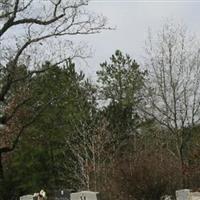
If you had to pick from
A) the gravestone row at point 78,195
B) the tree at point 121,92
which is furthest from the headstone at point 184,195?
the tree at point 121,92

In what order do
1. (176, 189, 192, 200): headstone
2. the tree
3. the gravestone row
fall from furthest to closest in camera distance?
the tree → (176, 189, 192, 200): headstone → the gravestone row

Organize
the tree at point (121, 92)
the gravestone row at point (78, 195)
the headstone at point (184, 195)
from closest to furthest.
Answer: the gravestone row at point (78, 195) → the headstone at point (184, 195) → the tree at point (121, 92)

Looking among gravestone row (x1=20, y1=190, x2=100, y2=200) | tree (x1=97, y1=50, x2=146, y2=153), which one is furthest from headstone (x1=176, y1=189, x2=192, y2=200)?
tree (x1=97, y1=50, x2=146, y2=153)

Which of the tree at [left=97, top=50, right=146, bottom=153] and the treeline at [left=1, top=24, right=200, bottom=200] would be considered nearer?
the treeline at [left=1, top=24, right=200, bottom=200]

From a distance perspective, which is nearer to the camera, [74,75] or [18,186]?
[18,186]

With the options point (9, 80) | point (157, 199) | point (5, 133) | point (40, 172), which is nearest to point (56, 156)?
point (40, 172)

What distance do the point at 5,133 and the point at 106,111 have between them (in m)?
15.4

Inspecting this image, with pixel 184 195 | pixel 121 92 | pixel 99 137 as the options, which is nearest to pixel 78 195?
pixel 184 195

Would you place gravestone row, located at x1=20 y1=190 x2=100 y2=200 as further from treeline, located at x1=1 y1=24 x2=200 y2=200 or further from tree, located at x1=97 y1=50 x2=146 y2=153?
tree, located at x1=97 y1=50 x2=146 y2=153

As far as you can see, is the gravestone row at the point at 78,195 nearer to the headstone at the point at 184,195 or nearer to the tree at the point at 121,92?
the headstone at the point at 184,195

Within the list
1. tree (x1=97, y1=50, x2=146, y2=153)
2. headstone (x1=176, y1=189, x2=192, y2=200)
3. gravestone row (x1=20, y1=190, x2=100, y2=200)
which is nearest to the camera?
gravestone row (x1=20, y1=190, x2=100, y2=200)

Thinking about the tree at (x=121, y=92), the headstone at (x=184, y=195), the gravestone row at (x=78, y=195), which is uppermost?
the tree at (x=121, y=92)

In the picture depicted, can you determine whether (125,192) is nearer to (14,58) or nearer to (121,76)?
(14,58)

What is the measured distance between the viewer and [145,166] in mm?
24578
